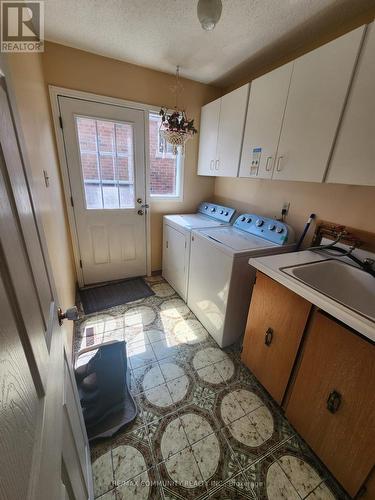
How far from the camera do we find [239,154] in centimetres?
198

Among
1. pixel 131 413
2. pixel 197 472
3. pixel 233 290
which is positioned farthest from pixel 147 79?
pixel 197 472

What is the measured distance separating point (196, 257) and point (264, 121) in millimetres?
1251

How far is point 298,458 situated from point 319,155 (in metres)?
1.75

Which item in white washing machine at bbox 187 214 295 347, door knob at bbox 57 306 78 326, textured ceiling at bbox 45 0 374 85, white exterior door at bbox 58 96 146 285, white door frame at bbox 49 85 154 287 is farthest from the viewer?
white exterior door at bbox 58 96 146 285

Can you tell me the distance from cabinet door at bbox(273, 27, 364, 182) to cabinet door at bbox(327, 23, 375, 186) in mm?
42

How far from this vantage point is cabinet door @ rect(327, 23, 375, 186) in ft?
3.55

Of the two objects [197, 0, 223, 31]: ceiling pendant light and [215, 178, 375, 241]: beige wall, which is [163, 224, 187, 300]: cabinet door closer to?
[215, 178, 375, 241]: beige wall

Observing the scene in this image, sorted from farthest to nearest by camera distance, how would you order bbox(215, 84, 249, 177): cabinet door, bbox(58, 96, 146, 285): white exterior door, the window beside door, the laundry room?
the window beside door, bbox(58, 96, 146, 285): white exterior door, bbox(215, 84, 249, 177): cabinet door, the laundry room

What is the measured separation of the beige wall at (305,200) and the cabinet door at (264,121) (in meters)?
0.32

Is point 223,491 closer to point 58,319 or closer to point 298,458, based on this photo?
point 298,458

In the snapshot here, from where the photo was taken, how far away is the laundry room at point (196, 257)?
2.13 ft

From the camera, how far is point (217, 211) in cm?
258

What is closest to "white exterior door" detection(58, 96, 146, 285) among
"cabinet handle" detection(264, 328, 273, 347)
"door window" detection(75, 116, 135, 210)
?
"door window" detection(75, 116, 135, 210)

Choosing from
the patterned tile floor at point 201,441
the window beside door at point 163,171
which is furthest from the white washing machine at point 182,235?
the patterned tile floor at point 201,441
